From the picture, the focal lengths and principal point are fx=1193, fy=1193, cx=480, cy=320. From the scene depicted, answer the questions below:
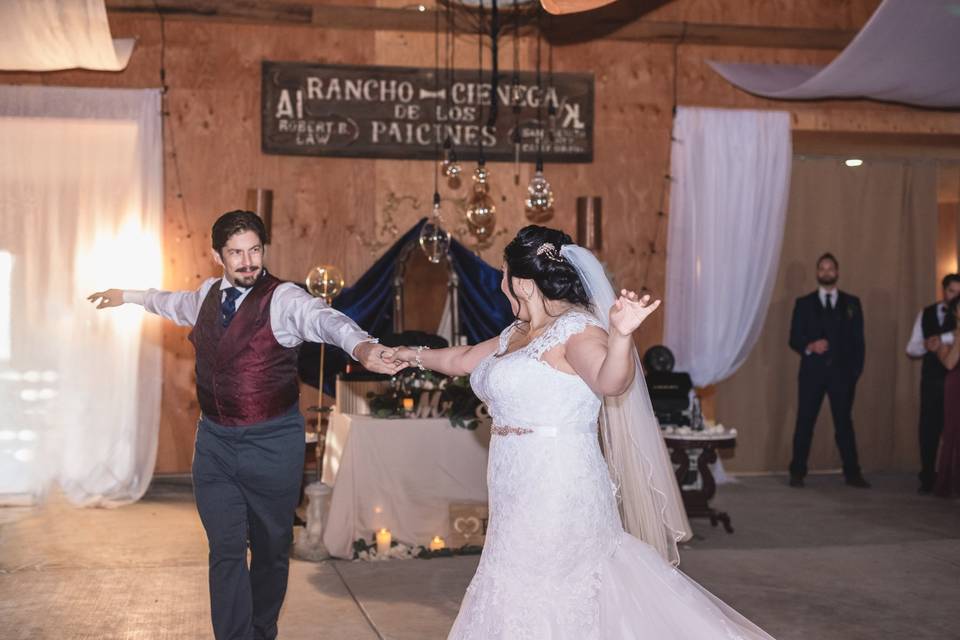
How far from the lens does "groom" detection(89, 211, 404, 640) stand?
163 inches

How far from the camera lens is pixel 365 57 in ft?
31.0

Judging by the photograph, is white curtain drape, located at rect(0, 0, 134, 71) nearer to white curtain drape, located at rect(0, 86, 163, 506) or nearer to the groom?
white curtain drape, located at rect(0, 86, 163, 506)

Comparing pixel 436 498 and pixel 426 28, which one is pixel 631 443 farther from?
pixel 426 28

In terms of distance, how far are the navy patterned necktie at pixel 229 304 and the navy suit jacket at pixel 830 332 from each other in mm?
6299

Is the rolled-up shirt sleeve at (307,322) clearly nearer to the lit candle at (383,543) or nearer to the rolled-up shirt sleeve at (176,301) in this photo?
the rolled-up shirt sleeve at (176,301)

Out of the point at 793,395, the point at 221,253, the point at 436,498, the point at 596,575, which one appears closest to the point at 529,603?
the point at 596,575

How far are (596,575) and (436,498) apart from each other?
10.6 feet

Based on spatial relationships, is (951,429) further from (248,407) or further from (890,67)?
(248,407)

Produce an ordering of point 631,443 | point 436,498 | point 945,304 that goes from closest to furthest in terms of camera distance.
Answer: point 631,443
point 436,498
point 945,304

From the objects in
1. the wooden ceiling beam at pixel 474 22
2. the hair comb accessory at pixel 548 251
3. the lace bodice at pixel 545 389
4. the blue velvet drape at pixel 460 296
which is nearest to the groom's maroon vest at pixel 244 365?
the lace bodice at pixel 545 389

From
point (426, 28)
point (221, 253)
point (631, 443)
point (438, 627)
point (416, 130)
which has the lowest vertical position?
point (438, 627)

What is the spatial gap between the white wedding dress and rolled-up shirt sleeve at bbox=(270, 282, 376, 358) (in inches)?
25.9

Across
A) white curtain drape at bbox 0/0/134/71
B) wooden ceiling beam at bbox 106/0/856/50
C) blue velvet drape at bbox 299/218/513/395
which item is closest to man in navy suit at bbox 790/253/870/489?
wooden ceiling beam at bbox 106/0/856/50

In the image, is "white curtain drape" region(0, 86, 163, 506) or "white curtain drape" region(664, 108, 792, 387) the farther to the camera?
"white curtain drape" region(664, 108, 792, 387)
